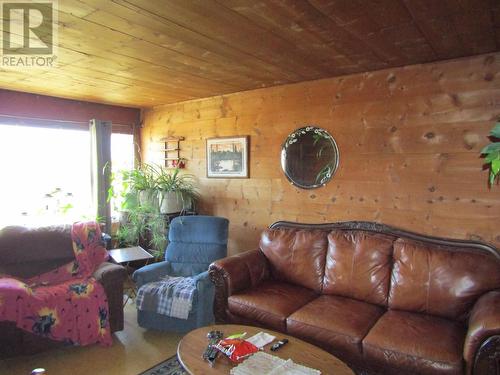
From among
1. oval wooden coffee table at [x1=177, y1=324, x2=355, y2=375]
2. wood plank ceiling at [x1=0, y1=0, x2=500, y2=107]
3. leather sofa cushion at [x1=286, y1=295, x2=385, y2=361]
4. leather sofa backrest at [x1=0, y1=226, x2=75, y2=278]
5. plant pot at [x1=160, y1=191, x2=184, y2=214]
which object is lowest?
leather sofa cushion at [x1=286, y1=295, x2=385, y2=361]

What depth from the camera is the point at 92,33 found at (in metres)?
2.11

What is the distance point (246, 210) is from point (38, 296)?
2.11 m

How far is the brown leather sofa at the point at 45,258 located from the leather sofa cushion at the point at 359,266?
6.01ft

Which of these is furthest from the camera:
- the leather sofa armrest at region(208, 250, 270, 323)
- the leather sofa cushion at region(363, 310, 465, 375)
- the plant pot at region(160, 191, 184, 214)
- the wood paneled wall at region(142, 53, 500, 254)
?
the plant pot at region(160, 191, 184, 214)

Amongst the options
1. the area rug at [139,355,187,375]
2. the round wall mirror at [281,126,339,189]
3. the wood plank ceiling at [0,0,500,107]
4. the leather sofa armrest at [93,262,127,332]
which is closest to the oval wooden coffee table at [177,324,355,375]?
the area rug at [139,355,187,375]

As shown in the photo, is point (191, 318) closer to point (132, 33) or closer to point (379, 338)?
point (379, 338)

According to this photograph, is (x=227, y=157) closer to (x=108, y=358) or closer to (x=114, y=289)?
(x=114, y=289)

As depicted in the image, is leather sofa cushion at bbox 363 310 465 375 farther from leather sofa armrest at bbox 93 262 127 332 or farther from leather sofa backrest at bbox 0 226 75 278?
leather sofa backrest at bbox 0 226 75 278

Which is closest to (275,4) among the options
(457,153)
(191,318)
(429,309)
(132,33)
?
(132,33)

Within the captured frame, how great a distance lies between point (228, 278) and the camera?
2.80 metres

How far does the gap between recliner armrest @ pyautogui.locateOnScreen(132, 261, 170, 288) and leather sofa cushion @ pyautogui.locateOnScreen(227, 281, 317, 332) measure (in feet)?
2.80

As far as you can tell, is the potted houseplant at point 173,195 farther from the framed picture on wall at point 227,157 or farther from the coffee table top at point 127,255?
the coffee table top at point 127,255

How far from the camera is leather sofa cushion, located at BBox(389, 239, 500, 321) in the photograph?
229 centimetres

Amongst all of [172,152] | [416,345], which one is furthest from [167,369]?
[172,152]
